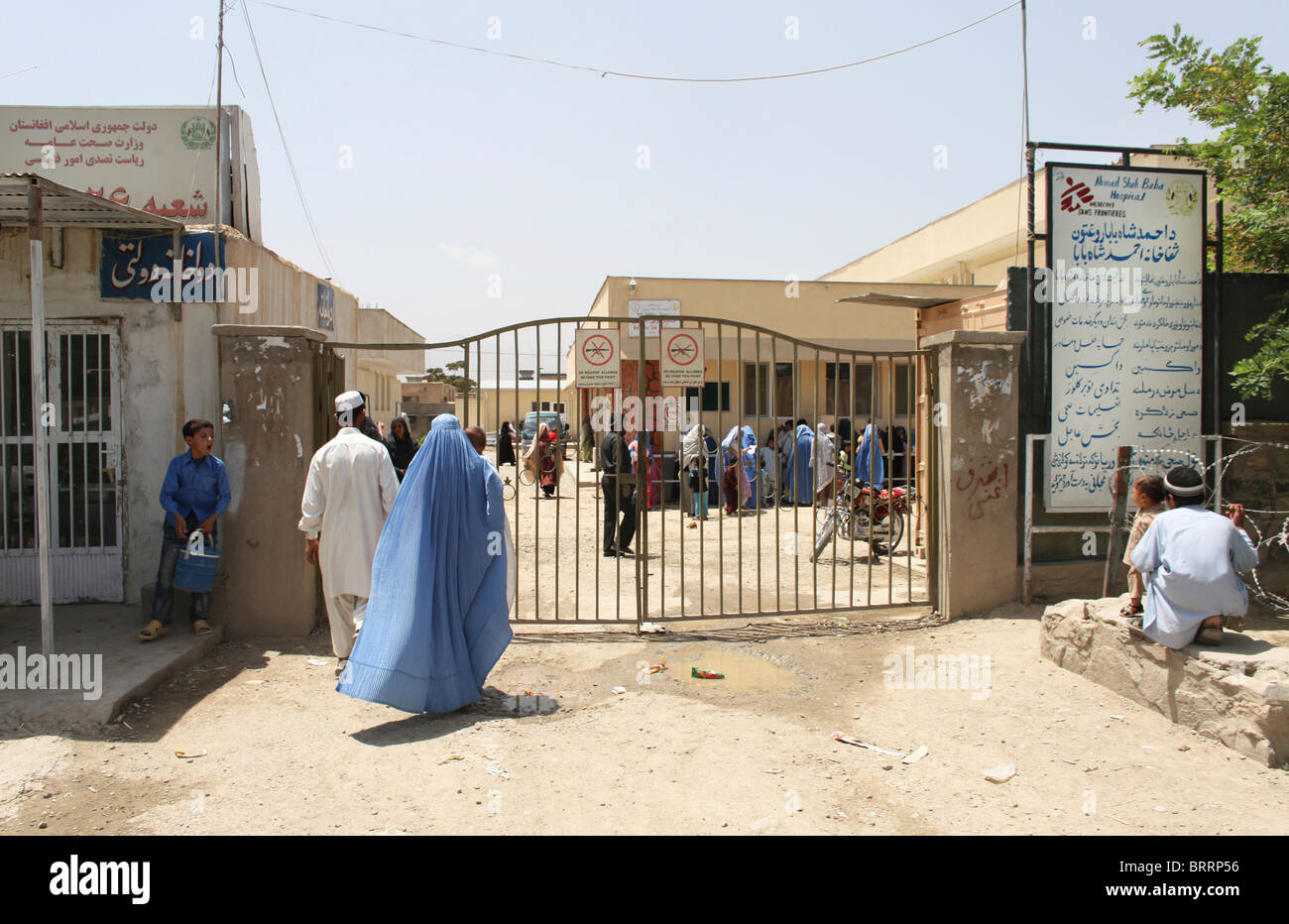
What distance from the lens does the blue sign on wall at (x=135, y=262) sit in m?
6.30

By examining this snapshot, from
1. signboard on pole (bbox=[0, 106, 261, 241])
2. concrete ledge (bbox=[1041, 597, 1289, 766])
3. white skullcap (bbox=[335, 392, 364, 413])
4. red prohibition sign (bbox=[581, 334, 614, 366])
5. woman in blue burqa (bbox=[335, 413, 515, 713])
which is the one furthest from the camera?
signboard on pole (bbox=[0, 106, 261, 241])

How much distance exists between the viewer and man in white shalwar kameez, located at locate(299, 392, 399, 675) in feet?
17.9

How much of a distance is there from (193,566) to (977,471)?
5.74 m

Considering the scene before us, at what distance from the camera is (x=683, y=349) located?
6918 millimetres

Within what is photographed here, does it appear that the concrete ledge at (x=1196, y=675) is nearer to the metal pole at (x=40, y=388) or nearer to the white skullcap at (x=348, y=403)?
the white skullcap at (x=348, y=403)

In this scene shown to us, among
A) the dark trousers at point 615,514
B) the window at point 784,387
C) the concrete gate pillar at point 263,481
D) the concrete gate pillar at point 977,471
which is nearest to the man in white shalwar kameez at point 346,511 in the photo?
the concrete gate pillar at point 263,481

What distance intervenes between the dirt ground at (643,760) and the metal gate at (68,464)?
1.59 m

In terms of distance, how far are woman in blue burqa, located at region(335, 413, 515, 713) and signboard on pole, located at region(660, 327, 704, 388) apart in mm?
2175

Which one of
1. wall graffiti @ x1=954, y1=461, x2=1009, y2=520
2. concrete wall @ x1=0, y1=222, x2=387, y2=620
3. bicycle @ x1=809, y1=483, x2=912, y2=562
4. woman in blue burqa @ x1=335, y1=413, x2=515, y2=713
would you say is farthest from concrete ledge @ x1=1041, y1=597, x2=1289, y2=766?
concrete wall @ x1=0, y1=222, x2=387, y2=620

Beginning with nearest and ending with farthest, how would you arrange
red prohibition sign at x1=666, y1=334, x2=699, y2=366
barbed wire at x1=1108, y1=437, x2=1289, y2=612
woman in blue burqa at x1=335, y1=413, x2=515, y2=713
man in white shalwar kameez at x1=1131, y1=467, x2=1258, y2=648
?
man in white shalwar kameez at x1=1131, y1=467, x2=1258, y2=648 < woman in blue burqa at x1=335, y1=413, x2=515, y2=713 < red prohibition sign at x1=666, y1=334, x2=699, y2=366 < barbed wire at x1=1108, y1=437, x2=1289, y2=612

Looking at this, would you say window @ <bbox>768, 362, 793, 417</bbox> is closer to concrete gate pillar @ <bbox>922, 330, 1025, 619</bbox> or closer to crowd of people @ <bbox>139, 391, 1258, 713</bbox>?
concrete gate pillar @ <bbox>922, 330, 1025, 619</bbox>

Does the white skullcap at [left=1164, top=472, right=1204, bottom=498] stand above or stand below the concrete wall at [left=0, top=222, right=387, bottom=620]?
below

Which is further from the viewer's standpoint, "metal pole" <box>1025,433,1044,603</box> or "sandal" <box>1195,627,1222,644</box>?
"metal pole" <box>1025,433,1044,603</box>

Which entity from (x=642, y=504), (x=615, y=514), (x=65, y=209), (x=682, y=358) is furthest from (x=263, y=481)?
(x=615, y=514)
